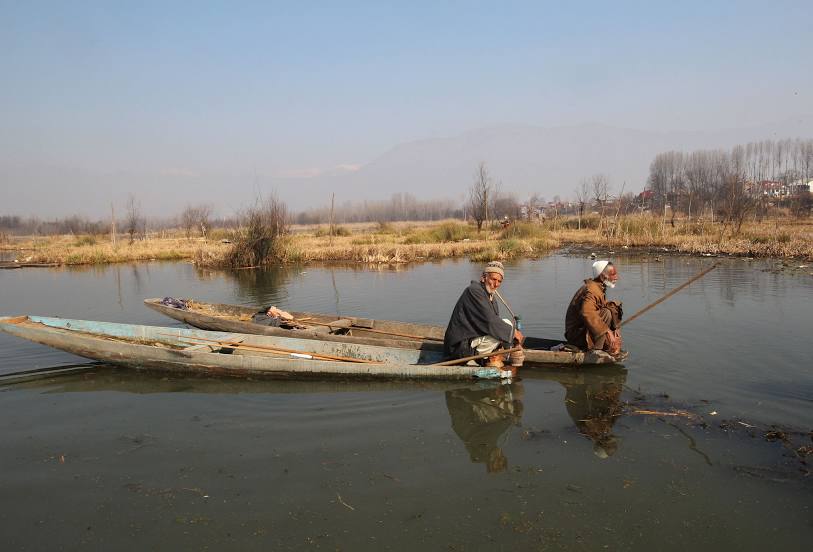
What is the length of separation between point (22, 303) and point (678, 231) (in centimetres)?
2537

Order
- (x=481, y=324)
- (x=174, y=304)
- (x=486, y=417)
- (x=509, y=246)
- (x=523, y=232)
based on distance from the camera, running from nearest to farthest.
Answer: (x=486, y=417), (x=481, y=324), (x=174, y=304), (x=509, y=246), (x=523, y=232)

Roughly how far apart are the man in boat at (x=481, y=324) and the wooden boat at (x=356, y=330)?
60 centimetres

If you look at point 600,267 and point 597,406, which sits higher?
point 600,267

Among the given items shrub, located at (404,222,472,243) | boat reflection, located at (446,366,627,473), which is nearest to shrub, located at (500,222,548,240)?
shrub, located at (404,222,472,243)

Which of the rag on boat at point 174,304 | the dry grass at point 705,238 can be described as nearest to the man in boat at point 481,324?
the rag on boat at point 174,304

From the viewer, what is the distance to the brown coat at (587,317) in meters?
6.59

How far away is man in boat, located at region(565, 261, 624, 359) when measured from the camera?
21.7ft

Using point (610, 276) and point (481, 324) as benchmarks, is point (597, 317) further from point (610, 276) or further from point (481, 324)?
point (481, 324)

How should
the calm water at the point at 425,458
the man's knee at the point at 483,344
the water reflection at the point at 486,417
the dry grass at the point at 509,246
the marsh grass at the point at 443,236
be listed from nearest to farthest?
the calm water at the point at 425,458 < the water reflection at the point at 486,417 < the man's knee at the point at 483,344 < the dry grass at the point at 509,246 < the marsh grass at the point at 443,236

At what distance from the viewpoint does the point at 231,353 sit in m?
7.17

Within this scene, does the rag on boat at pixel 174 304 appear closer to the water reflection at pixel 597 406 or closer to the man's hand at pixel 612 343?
the water reflection at pixel 597 406

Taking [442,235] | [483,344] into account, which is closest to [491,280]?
[483,344]

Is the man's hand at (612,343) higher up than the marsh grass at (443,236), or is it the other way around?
the marsh grass at (443,236)

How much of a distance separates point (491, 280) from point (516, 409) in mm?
1459
